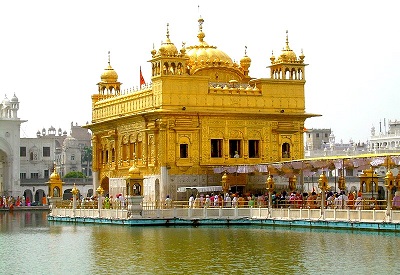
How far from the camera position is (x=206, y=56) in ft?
127

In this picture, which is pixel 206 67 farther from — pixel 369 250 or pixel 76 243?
pixel 369 250

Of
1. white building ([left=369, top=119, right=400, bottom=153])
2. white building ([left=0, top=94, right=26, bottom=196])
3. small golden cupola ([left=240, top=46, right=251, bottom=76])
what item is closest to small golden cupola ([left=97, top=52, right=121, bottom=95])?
small golden cupola ([left=240, top=46, right=251, bottom=76])

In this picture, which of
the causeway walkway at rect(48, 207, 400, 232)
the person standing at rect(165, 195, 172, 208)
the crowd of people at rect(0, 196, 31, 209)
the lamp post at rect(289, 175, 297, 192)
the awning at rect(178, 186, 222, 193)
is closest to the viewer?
the causeway walkway at rect(48, 207, 400, 232)

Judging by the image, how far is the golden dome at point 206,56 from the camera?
38625mm

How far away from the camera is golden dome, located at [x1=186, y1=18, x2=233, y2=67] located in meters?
38.6

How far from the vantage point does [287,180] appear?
1508 inches

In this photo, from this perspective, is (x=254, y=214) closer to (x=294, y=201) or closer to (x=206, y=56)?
(x=294, y=201)

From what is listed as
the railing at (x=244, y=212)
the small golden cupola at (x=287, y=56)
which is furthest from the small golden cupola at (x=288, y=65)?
the railing at (x=244, y=212)

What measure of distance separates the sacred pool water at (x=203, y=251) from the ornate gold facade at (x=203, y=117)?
21.0ft

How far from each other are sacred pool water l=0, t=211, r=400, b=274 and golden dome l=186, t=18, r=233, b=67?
1008 cm

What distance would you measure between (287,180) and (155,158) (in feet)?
18.2

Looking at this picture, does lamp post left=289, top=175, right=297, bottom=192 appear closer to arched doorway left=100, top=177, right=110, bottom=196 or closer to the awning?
the awning

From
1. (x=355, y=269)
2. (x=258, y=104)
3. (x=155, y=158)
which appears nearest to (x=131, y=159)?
(x=155, y=158)

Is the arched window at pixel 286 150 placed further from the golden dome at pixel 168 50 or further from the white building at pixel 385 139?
the white building at pixel 385 139
